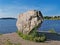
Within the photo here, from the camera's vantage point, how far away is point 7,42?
60.0ft

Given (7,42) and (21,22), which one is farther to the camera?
(21,22)

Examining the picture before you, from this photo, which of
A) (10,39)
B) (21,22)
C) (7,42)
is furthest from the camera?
(21,22)

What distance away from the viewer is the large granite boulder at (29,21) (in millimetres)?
20177

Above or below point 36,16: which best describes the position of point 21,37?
below

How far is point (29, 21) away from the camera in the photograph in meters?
20.6

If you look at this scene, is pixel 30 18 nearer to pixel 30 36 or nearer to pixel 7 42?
pixel 30 36

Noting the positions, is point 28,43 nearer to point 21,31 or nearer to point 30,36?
point 30,36

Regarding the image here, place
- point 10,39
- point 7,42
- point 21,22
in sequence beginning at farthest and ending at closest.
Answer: point 21,22 → point 10,39 → point 7,42

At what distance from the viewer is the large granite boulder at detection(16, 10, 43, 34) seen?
20.2 meters

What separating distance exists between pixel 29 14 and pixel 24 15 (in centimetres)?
71

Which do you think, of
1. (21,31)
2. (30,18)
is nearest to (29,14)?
(30,18)

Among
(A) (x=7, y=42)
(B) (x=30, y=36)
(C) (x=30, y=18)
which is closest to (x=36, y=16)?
(C) (x=30, y=18)

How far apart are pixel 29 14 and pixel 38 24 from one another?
1362 mm

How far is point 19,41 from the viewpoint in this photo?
19.2 meters
